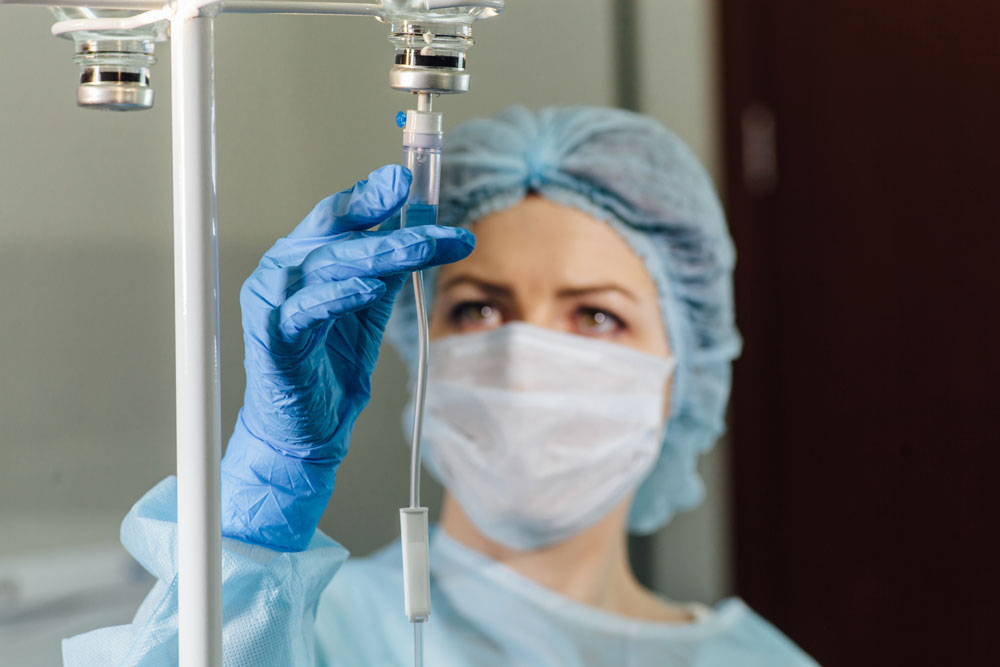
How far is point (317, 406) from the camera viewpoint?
807 millimetres

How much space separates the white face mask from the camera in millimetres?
1396

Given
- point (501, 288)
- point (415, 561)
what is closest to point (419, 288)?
point (415, 561)

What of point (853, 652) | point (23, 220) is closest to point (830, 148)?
point (853, 652)

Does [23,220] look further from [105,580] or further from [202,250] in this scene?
[202,250]

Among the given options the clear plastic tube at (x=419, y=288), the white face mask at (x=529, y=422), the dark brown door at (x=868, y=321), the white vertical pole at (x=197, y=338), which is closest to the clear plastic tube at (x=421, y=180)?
the clear plastic tube at (x=419, y=288)

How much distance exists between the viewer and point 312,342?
0.76m

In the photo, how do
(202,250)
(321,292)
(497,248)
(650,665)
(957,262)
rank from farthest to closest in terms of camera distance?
(957,262) < (650,665) < (497,248) < (321,292) < (202,250)

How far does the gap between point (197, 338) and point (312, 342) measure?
0.54ft

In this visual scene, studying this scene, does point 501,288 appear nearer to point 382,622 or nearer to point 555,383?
point 555,383

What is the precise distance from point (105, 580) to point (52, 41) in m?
0.75

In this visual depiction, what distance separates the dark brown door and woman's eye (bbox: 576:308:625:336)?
0.46m

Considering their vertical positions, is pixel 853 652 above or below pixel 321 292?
below

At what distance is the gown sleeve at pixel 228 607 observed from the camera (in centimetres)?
81

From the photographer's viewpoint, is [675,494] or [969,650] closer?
[675,494]
